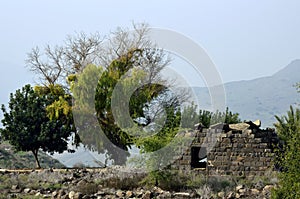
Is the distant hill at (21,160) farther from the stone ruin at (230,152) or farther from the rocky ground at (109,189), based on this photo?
the stone ruin at (230,152)

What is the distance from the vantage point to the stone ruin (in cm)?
2461

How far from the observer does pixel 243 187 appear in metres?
A: 21.3

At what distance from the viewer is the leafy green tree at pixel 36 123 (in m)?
38.3

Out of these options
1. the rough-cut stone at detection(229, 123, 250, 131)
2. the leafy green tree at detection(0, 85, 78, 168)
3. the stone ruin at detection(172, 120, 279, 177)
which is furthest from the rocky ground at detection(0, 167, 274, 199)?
the leafy green tree at detection(0, 85, 78, 168)

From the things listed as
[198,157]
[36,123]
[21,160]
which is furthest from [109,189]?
[21,160]

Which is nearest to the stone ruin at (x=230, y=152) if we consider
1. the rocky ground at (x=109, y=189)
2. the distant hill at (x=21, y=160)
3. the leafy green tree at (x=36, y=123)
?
the rocky ground at (x=109, y=189)

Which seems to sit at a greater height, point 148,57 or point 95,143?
point 148,57

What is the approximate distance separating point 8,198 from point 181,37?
608 inches

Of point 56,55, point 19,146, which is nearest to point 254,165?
point 19,146

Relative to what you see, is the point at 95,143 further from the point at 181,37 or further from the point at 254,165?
the point at 254,165

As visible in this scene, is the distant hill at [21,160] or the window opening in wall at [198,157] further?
the distant hill at [21,160]

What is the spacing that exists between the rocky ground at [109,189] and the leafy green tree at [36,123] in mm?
12301

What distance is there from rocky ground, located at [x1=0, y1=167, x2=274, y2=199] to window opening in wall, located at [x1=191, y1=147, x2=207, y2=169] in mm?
2994

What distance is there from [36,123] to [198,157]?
15.7 metres
